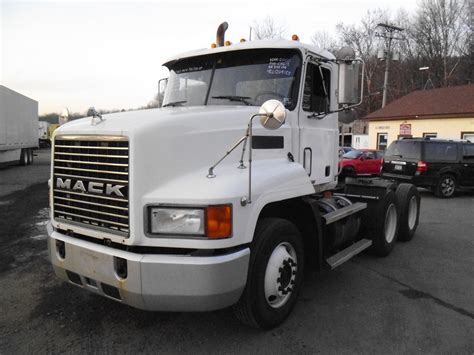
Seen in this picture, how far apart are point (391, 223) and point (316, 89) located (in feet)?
9.81

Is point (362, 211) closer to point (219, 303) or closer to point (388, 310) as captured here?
point (388, 310)

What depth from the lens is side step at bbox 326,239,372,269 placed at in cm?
466

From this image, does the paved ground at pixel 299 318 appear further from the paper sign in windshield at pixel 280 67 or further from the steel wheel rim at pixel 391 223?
the paper sign in windshield at pixel 280 67

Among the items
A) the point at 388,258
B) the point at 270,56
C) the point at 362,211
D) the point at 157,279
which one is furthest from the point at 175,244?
the point at 388,258

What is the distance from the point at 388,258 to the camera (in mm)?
6387

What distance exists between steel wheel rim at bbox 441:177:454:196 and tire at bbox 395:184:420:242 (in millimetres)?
6856

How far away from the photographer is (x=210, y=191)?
314 centimetres

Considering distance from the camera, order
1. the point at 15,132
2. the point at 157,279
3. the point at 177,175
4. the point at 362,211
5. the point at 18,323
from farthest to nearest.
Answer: the point at 15,132 < the point at 362,211 < the point at 18,323 < the point at 177,175 < the point at 157,279

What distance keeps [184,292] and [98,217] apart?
96 centimetres

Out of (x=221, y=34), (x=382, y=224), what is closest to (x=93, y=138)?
(x=221, y=34)

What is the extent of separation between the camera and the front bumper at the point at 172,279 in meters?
3.11

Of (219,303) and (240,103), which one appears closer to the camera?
(219,303)

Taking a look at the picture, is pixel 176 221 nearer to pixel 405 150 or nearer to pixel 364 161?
pixel 405 150

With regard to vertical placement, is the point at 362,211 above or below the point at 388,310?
above
